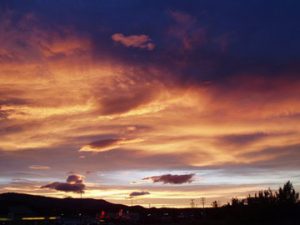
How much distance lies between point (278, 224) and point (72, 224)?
96494 millimetres

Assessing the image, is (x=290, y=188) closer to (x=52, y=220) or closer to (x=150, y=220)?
(x=150, y=220)

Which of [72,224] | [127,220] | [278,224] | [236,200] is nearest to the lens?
[278,224]

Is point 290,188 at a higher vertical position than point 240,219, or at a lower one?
higher

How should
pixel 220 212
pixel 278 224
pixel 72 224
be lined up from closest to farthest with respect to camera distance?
pixel 278 224 → pixel 220 212 → pixel 72 224

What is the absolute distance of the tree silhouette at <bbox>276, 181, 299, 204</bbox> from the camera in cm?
8610

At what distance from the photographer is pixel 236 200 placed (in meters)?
98.8

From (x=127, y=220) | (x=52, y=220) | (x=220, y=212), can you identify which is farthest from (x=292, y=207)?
(x=52, y=220)

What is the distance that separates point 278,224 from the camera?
7319 centimetres

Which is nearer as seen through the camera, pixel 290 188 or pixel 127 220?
pixel 290 188

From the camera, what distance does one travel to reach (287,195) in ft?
289

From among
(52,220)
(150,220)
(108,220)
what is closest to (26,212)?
(52,220)

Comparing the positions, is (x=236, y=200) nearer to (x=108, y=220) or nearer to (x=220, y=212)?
(x=220, y=212)

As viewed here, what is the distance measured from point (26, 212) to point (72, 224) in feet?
135

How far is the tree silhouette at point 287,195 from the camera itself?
86100mm
